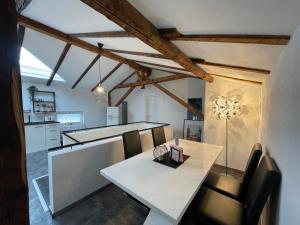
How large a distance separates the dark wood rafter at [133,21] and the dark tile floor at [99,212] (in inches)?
88.2

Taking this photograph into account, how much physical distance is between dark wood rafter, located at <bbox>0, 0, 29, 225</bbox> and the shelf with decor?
5.66 m

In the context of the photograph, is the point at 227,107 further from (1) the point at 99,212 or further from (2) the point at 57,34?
(2) the point at 57,34

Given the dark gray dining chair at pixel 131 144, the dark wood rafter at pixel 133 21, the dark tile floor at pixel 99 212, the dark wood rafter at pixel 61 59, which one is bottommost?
the dark tile floor at pixel 99 212

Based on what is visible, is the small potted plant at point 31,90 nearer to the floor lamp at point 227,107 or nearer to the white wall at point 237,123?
the white wall at point 237,123

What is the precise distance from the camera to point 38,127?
468 cm

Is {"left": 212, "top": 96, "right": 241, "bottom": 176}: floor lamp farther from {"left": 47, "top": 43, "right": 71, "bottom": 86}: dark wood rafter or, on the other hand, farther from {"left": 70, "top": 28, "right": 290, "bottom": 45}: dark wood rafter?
{"left": 47, "top": 43, "right": 71, "bottom": 86}: dark wood rafter

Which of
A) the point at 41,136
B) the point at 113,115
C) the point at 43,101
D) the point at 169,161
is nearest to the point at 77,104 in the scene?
the point at 43,101

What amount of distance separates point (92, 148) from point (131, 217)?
113 cm

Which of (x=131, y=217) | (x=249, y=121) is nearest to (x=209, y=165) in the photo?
(x=131, y=217)

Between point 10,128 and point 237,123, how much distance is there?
3738 millimetres

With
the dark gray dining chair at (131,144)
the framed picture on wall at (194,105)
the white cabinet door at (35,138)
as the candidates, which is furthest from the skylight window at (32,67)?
the framed picture on wall at (194,105)

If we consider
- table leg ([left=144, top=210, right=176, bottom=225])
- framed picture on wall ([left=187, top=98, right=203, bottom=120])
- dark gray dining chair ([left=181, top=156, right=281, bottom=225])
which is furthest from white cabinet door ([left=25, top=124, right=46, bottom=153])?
framed picture on wall ([left=187, top=98, right=203, bottom=120])

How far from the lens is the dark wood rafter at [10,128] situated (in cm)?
54

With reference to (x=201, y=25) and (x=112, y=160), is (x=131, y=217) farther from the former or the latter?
(x=201, y=25)
